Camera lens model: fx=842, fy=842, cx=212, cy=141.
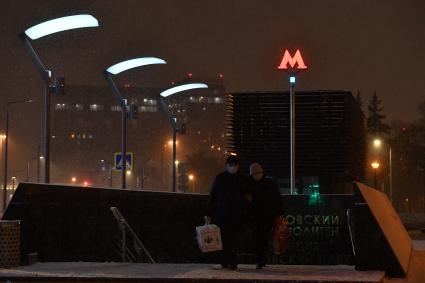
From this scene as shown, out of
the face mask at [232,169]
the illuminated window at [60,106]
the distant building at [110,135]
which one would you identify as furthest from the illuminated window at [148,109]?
the face mask at [232,169]

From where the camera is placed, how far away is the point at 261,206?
12344mm

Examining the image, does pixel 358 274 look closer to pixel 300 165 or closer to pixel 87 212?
pixel 87 212

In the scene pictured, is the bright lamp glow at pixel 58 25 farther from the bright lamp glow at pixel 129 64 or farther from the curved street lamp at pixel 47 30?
the bright lamp glow at pixel 129 64

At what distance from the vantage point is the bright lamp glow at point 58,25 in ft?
71.7

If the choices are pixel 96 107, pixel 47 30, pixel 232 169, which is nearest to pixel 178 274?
pixel 232 169

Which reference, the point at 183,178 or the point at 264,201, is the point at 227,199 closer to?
the point at 264,201

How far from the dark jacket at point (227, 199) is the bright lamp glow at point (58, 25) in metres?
11.0

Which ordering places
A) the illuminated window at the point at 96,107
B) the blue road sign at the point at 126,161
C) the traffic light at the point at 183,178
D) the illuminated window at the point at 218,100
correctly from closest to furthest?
1. the blue road sign at the point at 126,161
2. the traffic light at the point at 183,178
3. the illuminated window at the point at 96,107
4. the illuminated window at the point at 218,100

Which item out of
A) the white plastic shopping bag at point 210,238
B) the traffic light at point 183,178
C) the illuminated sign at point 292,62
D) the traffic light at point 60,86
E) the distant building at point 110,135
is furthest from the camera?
the distant building at point 110,135

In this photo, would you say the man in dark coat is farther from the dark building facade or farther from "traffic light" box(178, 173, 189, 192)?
"traffic light" box(178, 173, 189, 192)

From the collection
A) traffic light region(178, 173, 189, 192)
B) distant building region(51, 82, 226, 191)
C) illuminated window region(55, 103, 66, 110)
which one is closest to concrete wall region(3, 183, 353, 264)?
traffic light region(178, 173, 189, 192)

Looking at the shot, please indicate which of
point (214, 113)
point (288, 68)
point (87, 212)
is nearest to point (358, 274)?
point (87, 212)

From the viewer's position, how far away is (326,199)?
16.0 metres

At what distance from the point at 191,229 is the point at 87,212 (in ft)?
7.32
